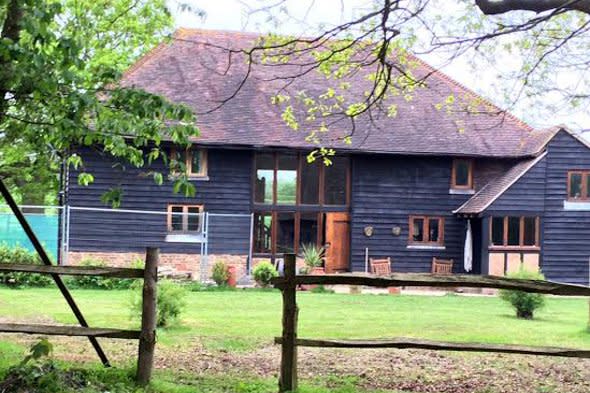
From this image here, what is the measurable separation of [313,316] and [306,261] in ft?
30.6

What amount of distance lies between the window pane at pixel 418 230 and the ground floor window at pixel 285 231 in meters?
3.69

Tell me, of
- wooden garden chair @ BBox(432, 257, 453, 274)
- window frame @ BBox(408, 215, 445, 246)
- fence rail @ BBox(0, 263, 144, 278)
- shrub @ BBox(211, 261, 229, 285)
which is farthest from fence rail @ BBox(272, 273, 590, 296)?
wooden garden chair @ BBox(432, 257, 453, 274)

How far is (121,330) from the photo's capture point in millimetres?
6508

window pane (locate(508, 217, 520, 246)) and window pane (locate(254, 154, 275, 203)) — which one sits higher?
window pane (locate(254, 154, 275, 203))

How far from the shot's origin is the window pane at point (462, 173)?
28219 mm

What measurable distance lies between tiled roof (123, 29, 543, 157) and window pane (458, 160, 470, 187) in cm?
84

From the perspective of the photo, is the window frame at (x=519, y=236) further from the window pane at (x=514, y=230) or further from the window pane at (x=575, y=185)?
the window pane at (x=575, y=185)

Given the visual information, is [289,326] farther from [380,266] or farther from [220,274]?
[380,266]

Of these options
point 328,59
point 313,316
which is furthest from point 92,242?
point 328,59

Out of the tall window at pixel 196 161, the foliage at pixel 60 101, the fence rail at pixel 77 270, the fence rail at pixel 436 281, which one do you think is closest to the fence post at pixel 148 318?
the fence rail at pixel 77 270

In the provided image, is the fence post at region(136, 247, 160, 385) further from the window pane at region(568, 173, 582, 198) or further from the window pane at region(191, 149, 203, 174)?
the window pane at region(568, 173, 582, 198)

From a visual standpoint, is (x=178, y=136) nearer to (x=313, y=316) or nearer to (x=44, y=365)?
(x=44, y=365)

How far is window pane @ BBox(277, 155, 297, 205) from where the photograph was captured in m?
27.5

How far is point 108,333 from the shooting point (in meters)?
6.37
